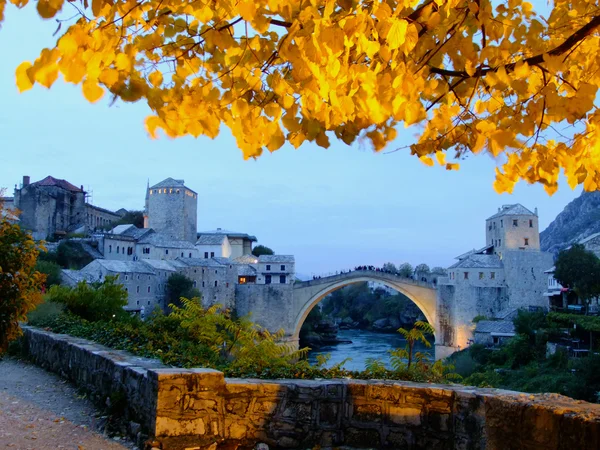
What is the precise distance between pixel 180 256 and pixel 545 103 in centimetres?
4540

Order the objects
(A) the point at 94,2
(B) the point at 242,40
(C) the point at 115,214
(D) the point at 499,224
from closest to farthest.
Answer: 1. (A) the point at 94,2
2. (B) the point at 242,40
3. (D) the point at 499,224
4. (C) the point at 115,214

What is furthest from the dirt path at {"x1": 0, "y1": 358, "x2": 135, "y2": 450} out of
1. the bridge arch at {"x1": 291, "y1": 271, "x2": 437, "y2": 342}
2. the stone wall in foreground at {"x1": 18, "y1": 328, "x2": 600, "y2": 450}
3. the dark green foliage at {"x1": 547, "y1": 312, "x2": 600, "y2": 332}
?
the bridge arch at {"x1": 291, "y1": 271, "x2": 437, "y2": 342}

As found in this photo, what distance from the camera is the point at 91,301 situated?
35.5 feet

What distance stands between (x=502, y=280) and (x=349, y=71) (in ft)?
113

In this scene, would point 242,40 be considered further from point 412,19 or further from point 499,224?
point 499,224

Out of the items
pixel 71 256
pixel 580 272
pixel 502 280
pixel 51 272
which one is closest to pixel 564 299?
pixel 502 280

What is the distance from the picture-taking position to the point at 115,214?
68688mm

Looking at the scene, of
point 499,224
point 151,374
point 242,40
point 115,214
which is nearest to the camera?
point 242,40

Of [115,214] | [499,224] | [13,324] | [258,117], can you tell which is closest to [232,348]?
[13,324]

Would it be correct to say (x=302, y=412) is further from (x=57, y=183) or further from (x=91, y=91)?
(x=57, y=183)

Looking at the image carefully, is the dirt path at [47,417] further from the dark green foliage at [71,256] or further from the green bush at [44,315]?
the dark green foliage at [71,256]

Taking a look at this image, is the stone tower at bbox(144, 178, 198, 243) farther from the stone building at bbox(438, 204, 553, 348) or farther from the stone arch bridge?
the stone building at bbox(438, 204, 553, 348)

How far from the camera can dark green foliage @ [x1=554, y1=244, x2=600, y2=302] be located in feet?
91.9

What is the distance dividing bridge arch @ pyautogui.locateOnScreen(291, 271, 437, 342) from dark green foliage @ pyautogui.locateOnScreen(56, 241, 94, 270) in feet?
51.3
